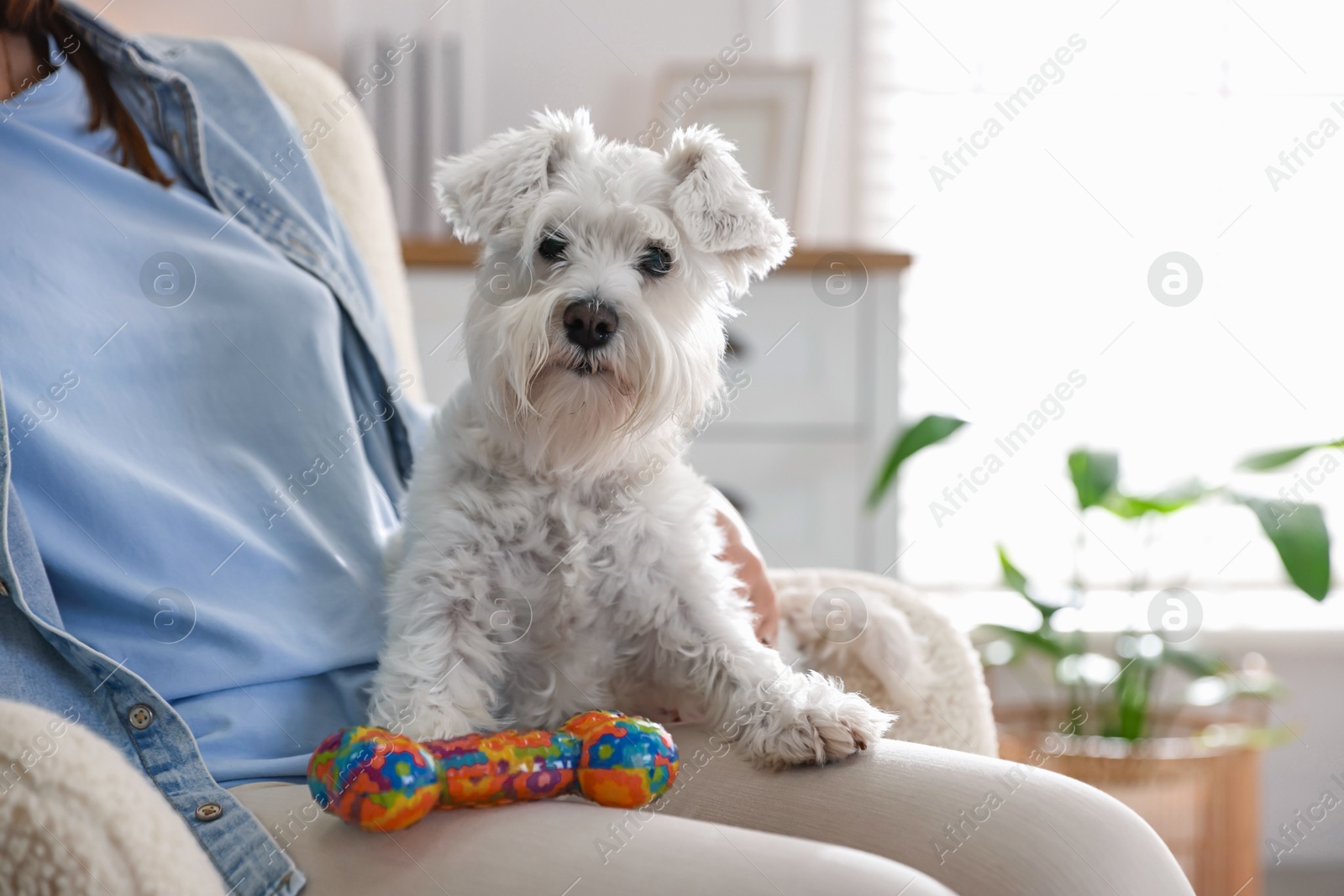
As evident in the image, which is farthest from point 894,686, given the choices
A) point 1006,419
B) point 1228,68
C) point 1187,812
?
point 1228,68

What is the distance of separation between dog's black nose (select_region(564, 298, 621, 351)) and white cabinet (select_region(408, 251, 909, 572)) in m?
0.94

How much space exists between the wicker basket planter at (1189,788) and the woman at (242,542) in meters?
1.00

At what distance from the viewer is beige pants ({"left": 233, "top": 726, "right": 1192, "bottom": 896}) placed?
66cm

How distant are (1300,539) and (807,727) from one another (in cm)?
116

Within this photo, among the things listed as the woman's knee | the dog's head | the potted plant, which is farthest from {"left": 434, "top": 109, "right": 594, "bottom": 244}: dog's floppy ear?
the potted plant

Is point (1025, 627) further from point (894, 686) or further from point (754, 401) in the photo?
point (894, 686)

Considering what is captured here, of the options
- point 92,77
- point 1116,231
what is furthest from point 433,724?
point 1116,231

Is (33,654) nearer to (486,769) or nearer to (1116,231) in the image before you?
(486,769)

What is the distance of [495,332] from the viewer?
3.20 feet

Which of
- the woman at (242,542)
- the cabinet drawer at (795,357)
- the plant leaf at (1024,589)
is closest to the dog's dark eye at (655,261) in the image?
the woman at (242,542)

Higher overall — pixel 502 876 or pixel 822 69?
pixel 822 69

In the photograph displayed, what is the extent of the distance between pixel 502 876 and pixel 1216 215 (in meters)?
2.40

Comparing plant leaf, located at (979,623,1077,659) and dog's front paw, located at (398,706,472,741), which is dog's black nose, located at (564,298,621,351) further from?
plant leaf, located at (979,623,1077,659)

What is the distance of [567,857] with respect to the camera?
675mm
